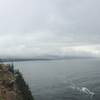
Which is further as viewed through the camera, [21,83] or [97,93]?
[97,93]

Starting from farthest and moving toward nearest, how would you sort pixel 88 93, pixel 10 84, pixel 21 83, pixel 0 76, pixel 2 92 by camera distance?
pixel 88 93
pixel 21 83
pixel 0 76
pixel 10 84
pixel 2 92

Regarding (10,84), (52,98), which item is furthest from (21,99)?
(52,98)

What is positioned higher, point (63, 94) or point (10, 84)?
point (10, 84)

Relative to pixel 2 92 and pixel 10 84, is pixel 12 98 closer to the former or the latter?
pixel 2 92

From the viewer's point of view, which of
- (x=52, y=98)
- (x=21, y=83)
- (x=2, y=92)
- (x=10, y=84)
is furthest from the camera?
(x=52, y=98)

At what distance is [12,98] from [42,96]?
48736 mm

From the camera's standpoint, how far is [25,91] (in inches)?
3019

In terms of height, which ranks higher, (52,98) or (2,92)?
(2,92)

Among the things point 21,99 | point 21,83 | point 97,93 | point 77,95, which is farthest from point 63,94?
point 21,99

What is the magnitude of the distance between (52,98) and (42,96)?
5748 mm

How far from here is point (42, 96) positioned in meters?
106

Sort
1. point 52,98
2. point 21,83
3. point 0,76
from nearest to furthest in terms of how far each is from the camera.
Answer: point 0,76 → point 21,83 → point 52,98

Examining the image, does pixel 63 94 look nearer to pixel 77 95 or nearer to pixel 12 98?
pixel 77 95

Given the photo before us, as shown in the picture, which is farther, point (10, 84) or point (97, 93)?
point (97, 93)
